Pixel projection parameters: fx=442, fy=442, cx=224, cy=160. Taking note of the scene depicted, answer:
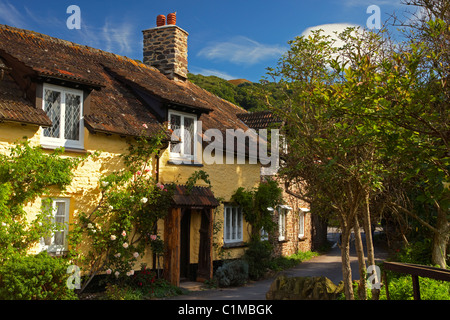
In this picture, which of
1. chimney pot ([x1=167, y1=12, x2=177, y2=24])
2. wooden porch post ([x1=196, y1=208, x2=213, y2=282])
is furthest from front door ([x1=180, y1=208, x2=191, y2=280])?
chimney pot ([x1=167, y1=12, x2=177, y2=24])

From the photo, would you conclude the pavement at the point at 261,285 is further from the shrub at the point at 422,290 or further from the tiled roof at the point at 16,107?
the tiled roof at the point at 16,107

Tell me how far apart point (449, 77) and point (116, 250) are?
29.7 feet

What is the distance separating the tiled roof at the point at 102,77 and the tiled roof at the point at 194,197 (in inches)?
83.3

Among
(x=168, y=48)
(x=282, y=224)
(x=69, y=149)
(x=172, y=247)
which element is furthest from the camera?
(x=282, y=224)

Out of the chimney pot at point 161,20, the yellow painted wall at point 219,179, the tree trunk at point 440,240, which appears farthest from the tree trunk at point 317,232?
the chimney pot at point 161,20

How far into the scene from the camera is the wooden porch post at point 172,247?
13289mm

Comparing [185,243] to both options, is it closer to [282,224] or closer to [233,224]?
[233,224]

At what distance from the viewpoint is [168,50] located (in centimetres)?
1922

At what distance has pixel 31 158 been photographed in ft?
34.0

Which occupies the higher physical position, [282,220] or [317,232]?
[282,220]

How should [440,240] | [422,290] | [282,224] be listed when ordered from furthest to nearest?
[282,224] → [440,240] → [422,290]

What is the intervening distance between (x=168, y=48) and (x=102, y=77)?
5.14 m

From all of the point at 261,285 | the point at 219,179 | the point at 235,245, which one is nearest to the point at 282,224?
the point at 235,245

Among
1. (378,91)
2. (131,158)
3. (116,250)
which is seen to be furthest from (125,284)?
(378,91)
